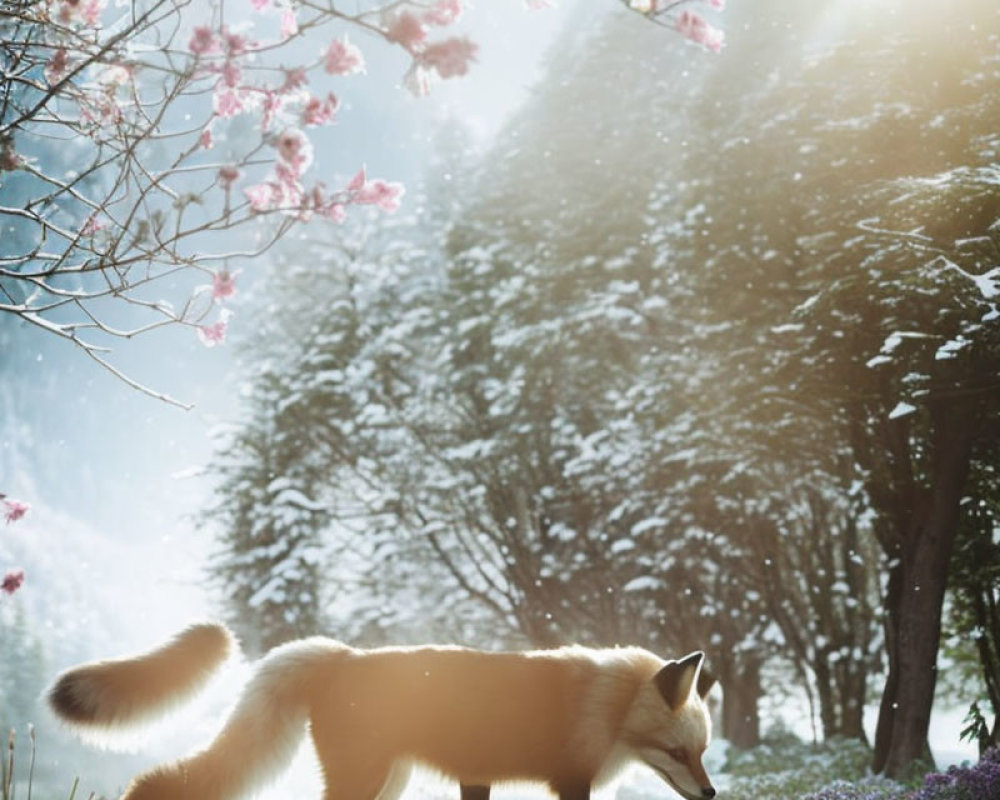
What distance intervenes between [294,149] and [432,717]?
3470mm

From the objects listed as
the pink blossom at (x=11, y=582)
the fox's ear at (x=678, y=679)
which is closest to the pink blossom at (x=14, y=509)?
the pink blossom at (x=11, y=582)

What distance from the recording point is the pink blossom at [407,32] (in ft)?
14.3

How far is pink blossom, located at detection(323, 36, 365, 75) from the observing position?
5.17 m

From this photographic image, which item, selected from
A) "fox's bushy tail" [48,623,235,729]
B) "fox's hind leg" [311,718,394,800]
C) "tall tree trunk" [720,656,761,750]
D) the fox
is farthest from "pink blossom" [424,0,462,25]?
"tall tree trunk" [720,656,761,750]

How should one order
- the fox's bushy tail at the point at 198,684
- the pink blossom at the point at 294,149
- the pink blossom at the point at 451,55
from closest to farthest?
1. the pink blossom at the point at 451,55
2. the fox's bushy tail at the point at 198,684
3. the pink blossom at the point at 294,149

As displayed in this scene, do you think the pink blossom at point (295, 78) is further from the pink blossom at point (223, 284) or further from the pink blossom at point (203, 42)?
the pink blossom at point (223, 284)

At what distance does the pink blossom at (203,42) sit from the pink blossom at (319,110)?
0.71m

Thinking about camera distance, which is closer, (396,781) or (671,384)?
(396,781)

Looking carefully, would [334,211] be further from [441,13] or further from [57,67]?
[57,67]

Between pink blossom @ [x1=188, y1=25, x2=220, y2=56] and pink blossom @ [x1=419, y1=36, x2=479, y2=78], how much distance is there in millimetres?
1379

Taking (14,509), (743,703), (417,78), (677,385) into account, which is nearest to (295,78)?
(417,78)

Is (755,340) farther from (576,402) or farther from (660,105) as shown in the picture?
(660,105)

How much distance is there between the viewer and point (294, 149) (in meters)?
5.36

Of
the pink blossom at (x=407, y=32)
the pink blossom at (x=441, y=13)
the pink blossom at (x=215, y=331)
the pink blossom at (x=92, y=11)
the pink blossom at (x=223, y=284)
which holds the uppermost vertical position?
the pink blossom at (x=92, y=11)
